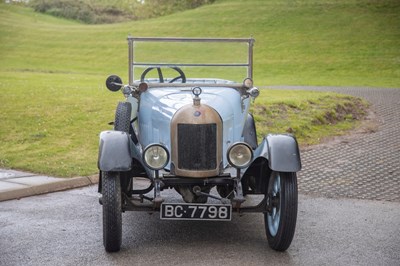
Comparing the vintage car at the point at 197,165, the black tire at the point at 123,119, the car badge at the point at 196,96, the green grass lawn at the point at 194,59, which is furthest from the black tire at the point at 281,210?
the green grass lawn at the point at 194,59

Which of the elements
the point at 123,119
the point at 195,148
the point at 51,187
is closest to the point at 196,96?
the point at 195,148

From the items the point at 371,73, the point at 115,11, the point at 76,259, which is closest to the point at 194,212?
the point at 76,259

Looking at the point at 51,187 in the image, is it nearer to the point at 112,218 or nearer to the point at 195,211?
the point at 112,218

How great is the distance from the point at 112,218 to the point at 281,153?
1516 mm

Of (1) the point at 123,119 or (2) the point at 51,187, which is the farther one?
(2) the point at 51,187

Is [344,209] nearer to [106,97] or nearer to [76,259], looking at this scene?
[76,259]

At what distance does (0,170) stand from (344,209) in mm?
4563

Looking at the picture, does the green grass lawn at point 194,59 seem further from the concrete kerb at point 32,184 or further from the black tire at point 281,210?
the black tire at point 281,210

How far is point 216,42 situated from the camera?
23.1 ft

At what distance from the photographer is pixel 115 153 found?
512cm

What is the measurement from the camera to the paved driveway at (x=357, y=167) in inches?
296

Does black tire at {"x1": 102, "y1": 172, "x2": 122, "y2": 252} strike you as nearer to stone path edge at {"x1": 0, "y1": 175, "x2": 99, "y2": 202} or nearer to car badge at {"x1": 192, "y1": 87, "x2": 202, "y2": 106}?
car badge at {"x1": 192, "y1": 87, "x2": 202, "y2": 106}

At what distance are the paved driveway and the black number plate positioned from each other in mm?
2684

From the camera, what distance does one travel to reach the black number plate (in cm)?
495
